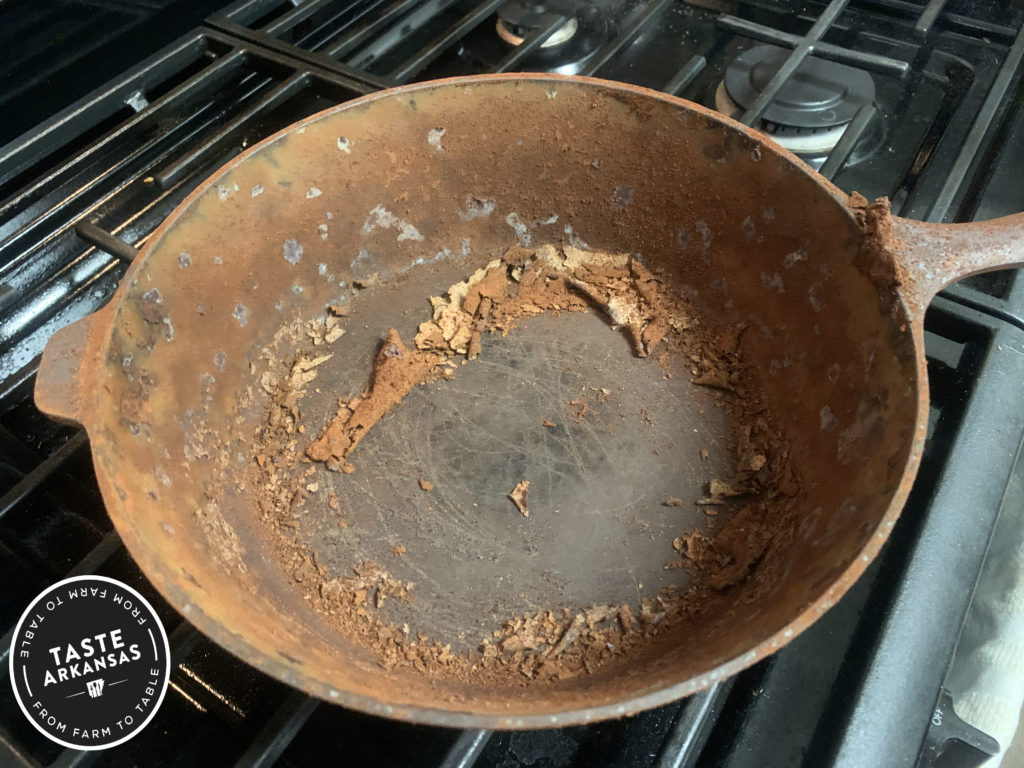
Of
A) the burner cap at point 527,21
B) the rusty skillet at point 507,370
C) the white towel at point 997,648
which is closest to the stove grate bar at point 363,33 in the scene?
the burner cap at point 527,21

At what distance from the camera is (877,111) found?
0.93m

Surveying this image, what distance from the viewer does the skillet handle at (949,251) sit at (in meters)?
0.56

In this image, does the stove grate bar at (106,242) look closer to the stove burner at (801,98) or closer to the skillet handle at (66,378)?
the skillet handle at (66,378)

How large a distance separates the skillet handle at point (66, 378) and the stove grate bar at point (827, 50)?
896mm

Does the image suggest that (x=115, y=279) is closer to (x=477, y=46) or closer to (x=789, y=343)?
(x=477, y=46)

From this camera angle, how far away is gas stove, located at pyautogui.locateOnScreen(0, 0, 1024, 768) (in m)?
0.53

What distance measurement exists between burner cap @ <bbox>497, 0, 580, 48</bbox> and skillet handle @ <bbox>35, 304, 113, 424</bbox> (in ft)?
2.46

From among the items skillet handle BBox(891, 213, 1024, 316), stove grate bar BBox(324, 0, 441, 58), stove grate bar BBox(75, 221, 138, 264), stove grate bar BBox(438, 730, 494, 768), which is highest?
stove grate bar BBox(324, 0, 441, 58)

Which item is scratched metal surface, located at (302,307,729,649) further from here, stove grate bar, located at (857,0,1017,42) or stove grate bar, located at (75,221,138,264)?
stove grate bar, located at (857,0,1017,42)

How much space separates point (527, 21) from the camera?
101 centimetres

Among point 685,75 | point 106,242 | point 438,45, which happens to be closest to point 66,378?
point 106,242

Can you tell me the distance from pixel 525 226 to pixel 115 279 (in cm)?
50

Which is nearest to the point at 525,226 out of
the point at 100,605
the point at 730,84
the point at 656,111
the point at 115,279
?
the point at 656,111

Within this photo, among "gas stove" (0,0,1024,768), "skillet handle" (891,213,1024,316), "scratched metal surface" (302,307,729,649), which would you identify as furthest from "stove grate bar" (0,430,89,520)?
"skillet handle" (891,213,1024,316)
